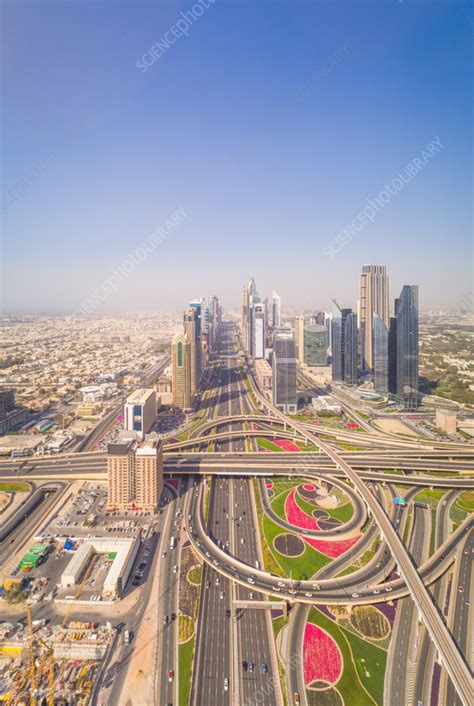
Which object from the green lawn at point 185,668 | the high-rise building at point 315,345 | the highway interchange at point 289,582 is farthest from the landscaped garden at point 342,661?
the high-rise building at point 315,345

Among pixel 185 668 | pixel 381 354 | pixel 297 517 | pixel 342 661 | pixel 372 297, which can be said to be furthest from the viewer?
pixel 372 297

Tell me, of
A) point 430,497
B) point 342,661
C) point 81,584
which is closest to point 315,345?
point 430,497

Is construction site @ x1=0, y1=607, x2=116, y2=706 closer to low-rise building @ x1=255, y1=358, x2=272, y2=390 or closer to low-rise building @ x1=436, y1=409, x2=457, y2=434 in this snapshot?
low-rise building @ x1=436, y1=409, x2=457, y2=434

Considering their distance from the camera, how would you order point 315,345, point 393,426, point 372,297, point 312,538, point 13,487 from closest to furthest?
point 312,538 → point 13,487 → point 393,426 → point 372,297 → point 315,345

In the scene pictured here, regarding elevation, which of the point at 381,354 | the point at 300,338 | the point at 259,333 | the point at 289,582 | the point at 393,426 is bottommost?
the point at 289,582

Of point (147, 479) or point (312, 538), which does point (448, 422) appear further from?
point (147, 479)

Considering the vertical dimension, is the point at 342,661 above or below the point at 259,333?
below

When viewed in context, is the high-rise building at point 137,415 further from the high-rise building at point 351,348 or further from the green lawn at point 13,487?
the high-rise building at point 351,348
